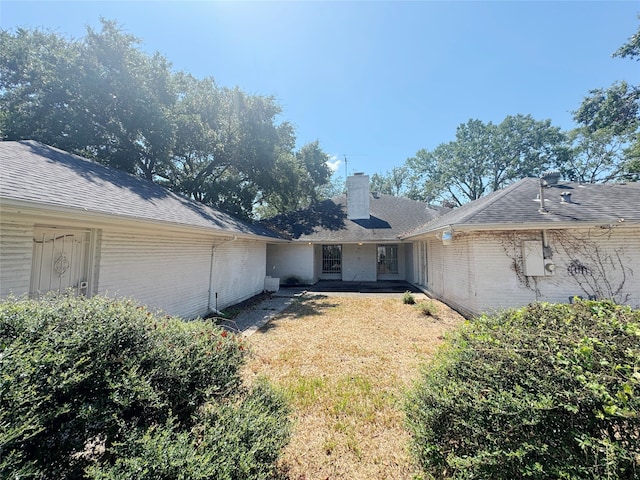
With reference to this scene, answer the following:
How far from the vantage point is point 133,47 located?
1434 cm

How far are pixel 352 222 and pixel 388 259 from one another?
11.2ft

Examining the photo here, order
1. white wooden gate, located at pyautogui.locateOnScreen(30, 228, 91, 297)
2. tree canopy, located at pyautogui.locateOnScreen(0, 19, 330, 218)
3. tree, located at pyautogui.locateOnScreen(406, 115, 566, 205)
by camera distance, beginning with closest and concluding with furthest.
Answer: white wooden gate, located at pyautogui.locateOnScreen(30, 228, 91, 297) < tree canopy, located at pyautogui.locateOnScreen(0, 19, 330, 218) < tree, located at pyautogui.locateOnScreen(406, 115, 566, 205)

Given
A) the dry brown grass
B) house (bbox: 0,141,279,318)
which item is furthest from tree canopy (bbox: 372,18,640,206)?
house (bbox: 0,141,279,318)

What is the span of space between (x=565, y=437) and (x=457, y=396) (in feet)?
2.00

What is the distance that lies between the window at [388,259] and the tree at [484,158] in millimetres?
12287

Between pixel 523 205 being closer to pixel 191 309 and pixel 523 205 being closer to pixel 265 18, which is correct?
pixel 265 18

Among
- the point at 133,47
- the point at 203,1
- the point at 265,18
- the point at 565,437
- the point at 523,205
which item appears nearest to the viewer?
the point at 565,437

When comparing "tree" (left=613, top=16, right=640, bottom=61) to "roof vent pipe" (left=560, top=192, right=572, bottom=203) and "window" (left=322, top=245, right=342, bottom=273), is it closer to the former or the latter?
"roof vent pipe" (left=560, top=192, right=572, bottom=203)

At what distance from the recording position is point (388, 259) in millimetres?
16906

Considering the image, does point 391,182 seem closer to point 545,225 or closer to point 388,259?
point 388,259

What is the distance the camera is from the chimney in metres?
17.3

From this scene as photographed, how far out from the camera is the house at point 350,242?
1540 cm

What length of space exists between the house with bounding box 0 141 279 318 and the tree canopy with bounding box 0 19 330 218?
943 cm

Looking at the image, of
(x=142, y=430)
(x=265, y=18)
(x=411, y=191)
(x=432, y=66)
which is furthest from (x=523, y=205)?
(x=411, y=191)
